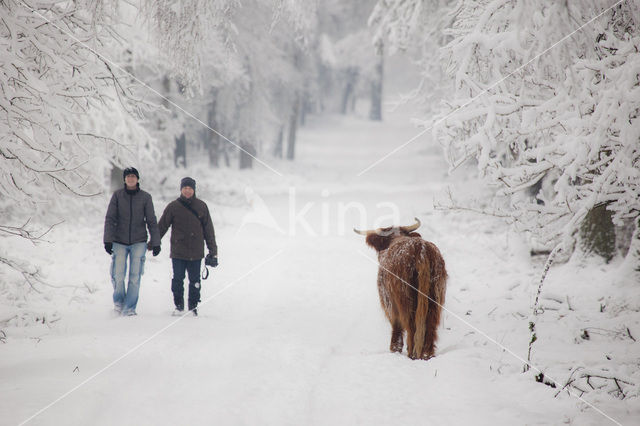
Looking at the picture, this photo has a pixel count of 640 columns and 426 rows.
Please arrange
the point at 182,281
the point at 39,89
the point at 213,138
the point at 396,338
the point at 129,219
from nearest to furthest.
→ 1. the point at 39,89
2. the point at 396,338
3. the point at 129,219
4. the point at 182,281
5. the point at 213,138

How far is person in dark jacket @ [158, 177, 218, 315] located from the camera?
572 cm

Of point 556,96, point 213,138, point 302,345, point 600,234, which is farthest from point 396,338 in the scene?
point 213,138

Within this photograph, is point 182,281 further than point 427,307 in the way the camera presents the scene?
Yes

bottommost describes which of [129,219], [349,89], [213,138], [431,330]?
[431,330]

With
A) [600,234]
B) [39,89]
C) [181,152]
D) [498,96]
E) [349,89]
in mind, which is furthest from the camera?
[349,89]

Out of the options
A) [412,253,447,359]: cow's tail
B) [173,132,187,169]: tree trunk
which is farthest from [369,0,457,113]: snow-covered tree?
[173,132,187,169]: tree trunk

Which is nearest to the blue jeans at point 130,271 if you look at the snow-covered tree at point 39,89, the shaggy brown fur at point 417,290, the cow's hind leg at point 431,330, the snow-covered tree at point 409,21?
the snow-covered tree at point 39,89

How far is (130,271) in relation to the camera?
5621 millimetres

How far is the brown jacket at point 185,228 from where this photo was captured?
571cm

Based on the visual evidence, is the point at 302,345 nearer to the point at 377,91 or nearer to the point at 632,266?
the point at 632,266

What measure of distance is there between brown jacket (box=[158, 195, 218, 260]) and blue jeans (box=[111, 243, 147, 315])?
0.39 meters

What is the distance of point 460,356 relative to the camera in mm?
4398

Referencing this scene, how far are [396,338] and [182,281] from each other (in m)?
2.96

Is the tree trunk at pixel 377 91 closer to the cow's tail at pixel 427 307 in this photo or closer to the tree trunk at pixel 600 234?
the tree trunk at pixel 600 234
